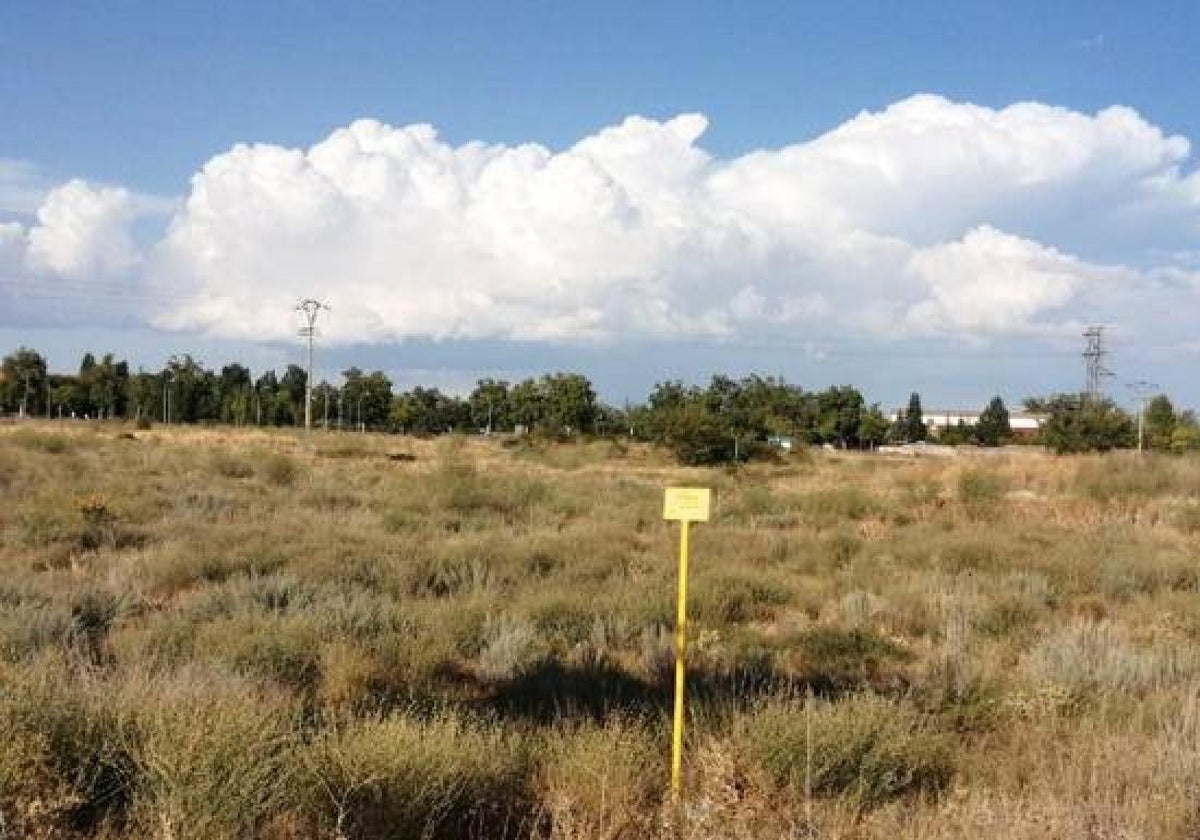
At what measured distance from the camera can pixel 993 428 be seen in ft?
389

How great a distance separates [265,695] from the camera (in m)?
6.41

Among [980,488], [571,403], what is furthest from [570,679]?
[571,403]

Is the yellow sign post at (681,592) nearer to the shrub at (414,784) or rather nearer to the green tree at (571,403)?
the shrub at (414,784)

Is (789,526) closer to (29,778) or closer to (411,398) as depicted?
(29,778)

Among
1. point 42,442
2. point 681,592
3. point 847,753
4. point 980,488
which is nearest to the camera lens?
point 847,753

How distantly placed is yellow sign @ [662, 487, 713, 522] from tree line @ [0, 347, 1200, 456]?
201ft

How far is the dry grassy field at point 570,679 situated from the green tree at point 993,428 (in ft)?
332

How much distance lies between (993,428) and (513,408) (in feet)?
176

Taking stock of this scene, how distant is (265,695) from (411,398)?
352 feet

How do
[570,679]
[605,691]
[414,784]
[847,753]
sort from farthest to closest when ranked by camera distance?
1. [570,679]
2. [605,691]
3. [847,753]
4. [414,784]

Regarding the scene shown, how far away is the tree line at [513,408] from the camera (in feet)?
254

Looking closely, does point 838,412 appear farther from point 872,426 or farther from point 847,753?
point 847,753

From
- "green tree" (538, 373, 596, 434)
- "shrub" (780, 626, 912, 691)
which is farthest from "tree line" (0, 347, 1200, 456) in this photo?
"shrub" (780, 626, 912, 691)

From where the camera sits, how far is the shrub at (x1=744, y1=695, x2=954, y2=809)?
5961mm
